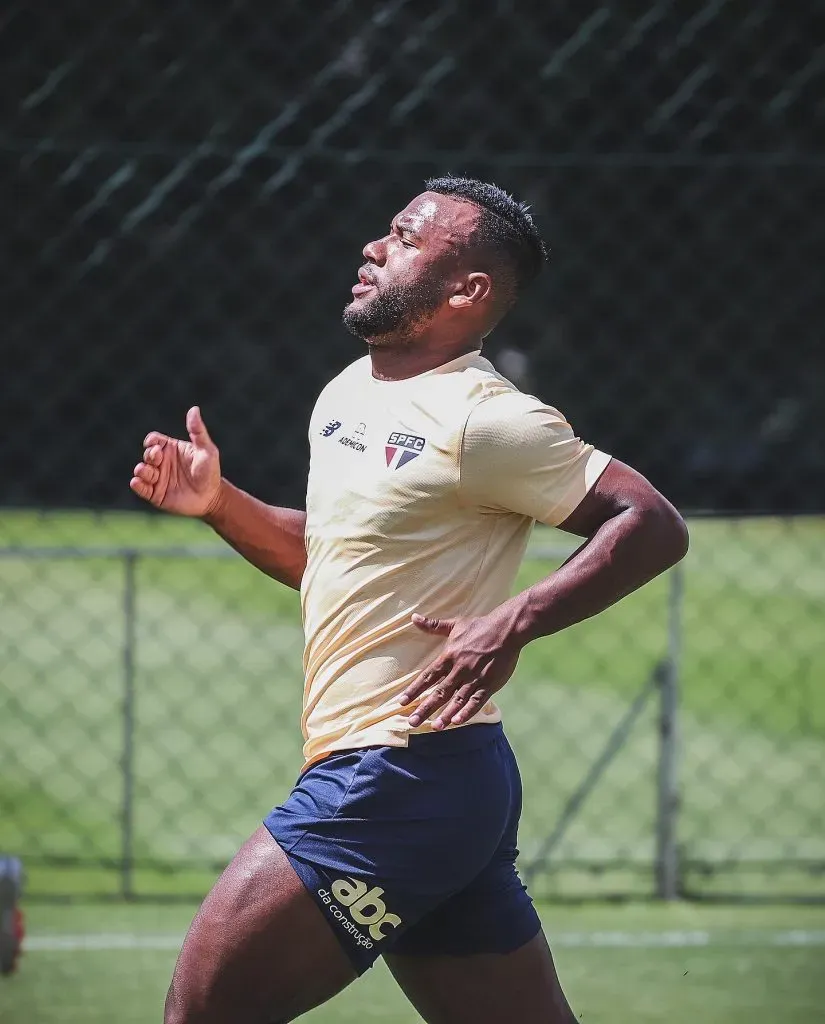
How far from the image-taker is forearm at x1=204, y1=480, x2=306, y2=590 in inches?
132

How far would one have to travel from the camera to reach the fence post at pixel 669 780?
540 centimetres

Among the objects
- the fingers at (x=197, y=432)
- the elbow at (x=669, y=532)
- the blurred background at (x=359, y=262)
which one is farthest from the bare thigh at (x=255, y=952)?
the blurred background at (x=359, y=262)

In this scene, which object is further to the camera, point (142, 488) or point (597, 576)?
point (142, 488)

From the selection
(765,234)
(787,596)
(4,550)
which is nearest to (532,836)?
(4,550)

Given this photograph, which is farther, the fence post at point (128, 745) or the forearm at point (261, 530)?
the fence post at point (128, 745)

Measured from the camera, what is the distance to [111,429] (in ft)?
48.1

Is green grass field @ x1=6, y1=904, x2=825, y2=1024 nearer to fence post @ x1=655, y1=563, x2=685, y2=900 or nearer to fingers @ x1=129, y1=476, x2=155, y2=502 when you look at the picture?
fence post @ x1=655, y1=563, x2=685, y2=900

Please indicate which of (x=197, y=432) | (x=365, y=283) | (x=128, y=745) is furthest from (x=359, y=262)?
(x=365, y=283)

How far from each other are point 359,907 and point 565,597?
Result: 0.63 m

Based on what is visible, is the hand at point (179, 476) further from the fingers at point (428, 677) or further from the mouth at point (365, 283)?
the fingers at point (428, 677)

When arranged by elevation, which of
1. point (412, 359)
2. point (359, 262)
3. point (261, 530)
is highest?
point (412, 359)

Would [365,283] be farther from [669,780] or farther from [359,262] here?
[359,262]

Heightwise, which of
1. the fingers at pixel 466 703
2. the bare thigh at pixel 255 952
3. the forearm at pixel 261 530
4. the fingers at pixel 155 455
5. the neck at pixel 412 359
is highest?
the neck at pixel 412 359

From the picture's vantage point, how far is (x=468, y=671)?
267cm
